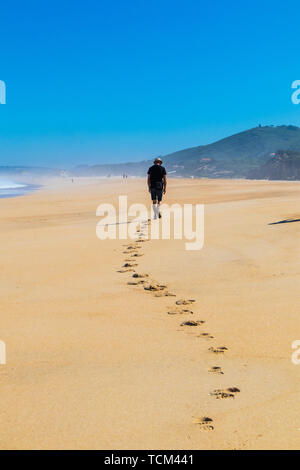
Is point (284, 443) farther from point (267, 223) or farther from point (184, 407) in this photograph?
point (267, 223)

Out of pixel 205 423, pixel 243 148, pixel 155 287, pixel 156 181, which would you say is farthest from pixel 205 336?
→ pixel 243 148

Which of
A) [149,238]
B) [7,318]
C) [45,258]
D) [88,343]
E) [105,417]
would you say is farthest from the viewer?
[149,238]

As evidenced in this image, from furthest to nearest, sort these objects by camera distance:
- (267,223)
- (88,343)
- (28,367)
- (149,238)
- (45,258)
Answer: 1. (267,223)
2. (149,238)
3. (45,258)
4. (88,343)
5. (28,367)

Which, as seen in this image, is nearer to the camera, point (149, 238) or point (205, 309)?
point (205, 309)

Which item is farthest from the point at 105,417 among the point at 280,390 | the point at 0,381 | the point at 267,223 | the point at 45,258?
the point at 267,223

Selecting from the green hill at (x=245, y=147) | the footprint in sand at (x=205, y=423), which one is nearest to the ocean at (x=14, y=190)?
the footprint in sand at (x=205, y=423)

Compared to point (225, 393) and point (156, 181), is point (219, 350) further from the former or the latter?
point (156, 181)

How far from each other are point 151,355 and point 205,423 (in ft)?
2.92

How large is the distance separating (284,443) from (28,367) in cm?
157

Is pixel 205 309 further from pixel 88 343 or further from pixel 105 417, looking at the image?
pixel 105 417

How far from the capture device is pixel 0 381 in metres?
2.56

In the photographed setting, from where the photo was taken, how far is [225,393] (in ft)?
7.92
